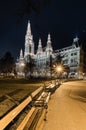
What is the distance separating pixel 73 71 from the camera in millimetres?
135250

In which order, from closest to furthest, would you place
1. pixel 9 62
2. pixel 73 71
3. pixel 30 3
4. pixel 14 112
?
1. pixel 14 112
2. pixel 30 3
3. pixel 9 62
4. pixel 73 71

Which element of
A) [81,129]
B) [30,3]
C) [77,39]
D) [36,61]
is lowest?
[81,129]

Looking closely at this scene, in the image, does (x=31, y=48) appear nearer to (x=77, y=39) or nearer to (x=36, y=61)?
(x=36, y=61)

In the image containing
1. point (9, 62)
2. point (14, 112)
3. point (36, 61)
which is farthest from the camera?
point (36, 61)

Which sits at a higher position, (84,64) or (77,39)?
(77,39)

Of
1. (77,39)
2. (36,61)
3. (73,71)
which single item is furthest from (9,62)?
(36,61)

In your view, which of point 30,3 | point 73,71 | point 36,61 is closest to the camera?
point 30,3

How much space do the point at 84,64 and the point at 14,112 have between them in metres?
139

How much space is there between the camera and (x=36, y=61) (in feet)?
594

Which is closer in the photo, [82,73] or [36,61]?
[82,73]

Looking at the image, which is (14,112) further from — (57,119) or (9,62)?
(9,62)

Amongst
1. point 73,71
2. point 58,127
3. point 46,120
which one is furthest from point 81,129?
point 73,71

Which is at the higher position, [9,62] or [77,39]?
[77,39]

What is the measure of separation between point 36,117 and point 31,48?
630 feet
